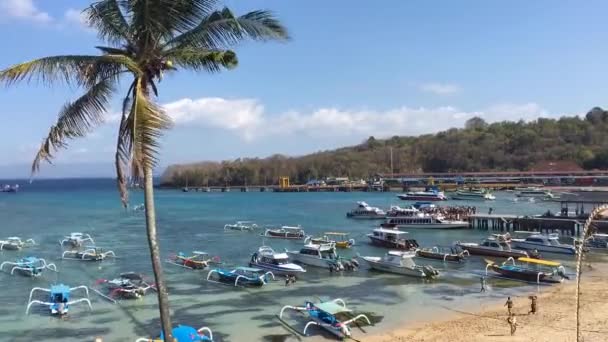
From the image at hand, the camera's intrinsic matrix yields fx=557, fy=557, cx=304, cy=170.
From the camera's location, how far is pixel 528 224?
68875mm

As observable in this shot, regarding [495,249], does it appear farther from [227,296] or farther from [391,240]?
[227,296]

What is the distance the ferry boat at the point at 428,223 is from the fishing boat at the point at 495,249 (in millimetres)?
21128

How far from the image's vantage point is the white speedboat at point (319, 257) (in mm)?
42531

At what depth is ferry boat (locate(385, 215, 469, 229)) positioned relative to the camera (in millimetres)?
72375

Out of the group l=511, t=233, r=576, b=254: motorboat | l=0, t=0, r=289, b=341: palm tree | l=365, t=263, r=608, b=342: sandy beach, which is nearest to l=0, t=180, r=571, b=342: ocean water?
l=365, t=263, r=608, b=342: sandy beach

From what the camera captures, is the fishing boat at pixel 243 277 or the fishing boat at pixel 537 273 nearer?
the fishing boat at pixel 243 277

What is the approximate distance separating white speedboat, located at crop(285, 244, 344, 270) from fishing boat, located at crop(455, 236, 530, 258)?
12620 mm

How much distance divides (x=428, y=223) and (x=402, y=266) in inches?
1352

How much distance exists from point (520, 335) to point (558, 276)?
14.7 meters

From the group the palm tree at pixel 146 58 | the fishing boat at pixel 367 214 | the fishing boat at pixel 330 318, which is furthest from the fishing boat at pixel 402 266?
the fishing boat at pixel 367 214

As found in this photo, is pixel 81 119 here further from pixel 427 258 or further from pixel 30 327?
pixel 427 258

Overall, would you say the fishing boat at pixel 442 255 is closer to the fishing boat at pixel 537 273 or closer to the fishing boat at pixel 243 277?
the fishing boat at pixel 537 273

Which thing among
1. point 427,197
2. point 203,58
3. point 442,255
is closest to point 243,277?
point 442,255

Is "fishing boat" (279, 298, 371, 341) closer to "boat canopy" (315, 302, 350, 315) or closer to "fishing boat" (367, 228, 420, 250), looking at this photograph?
"boat canopy" (315, 302, 350, 315)
